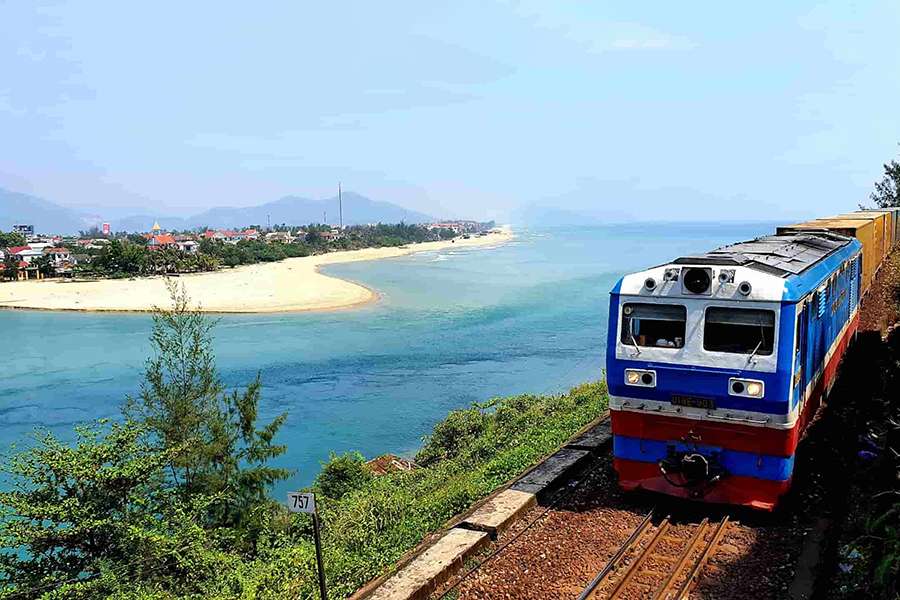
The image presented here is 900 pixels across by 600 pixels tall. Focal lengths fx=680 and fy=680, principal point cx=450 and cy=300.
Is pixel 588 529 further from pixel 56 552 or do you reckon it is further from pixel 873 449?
pixel 56 552

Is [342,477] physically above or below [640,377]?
below

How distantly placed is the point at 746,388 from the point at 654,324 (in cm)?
138

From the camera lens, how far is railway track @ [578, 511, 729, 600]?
7266mm

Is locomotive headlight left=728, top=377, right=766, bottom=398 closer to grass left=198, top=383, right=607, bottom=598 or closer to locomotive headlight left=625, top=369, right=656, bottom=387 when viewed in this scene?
locomotive headlight left=625, top=369, right=656, bottom=387

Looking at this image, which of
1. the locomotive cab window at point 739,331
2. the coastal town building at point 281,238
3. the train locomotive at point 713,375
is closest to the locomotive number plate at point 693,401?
the train locomotive at point 713,375

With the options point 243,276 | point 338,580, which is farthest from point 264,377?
point 243,276

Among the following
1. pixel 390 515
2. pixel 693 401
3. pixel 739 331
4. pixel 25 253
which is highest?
pixel 739 331

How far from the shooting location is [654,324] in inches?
354

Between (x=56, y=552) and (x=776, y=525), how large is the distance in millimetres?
11326

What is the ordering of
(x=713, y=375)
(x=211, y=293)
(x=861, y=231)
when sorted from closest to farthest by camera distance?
(x=713, y=375), (x=861, y=231), (x=211, y=293)

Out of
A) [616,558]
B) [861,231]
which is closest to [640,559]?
[616,558]

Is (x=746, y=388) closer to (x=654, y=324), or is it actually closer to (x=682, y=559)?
(x=654, y=324)

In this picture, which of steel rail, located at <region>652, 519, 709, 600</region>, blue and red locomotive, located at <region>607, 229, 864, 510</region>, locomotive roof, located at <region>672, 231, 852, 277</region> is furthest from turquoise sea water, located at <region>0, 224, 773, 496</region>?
steel rail, located at <region>652, 519, 709, 600</region>

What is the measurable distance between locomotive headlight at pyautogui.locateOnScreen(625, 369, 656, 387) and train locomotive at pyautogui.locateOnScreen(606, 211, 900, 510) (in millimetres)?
13
